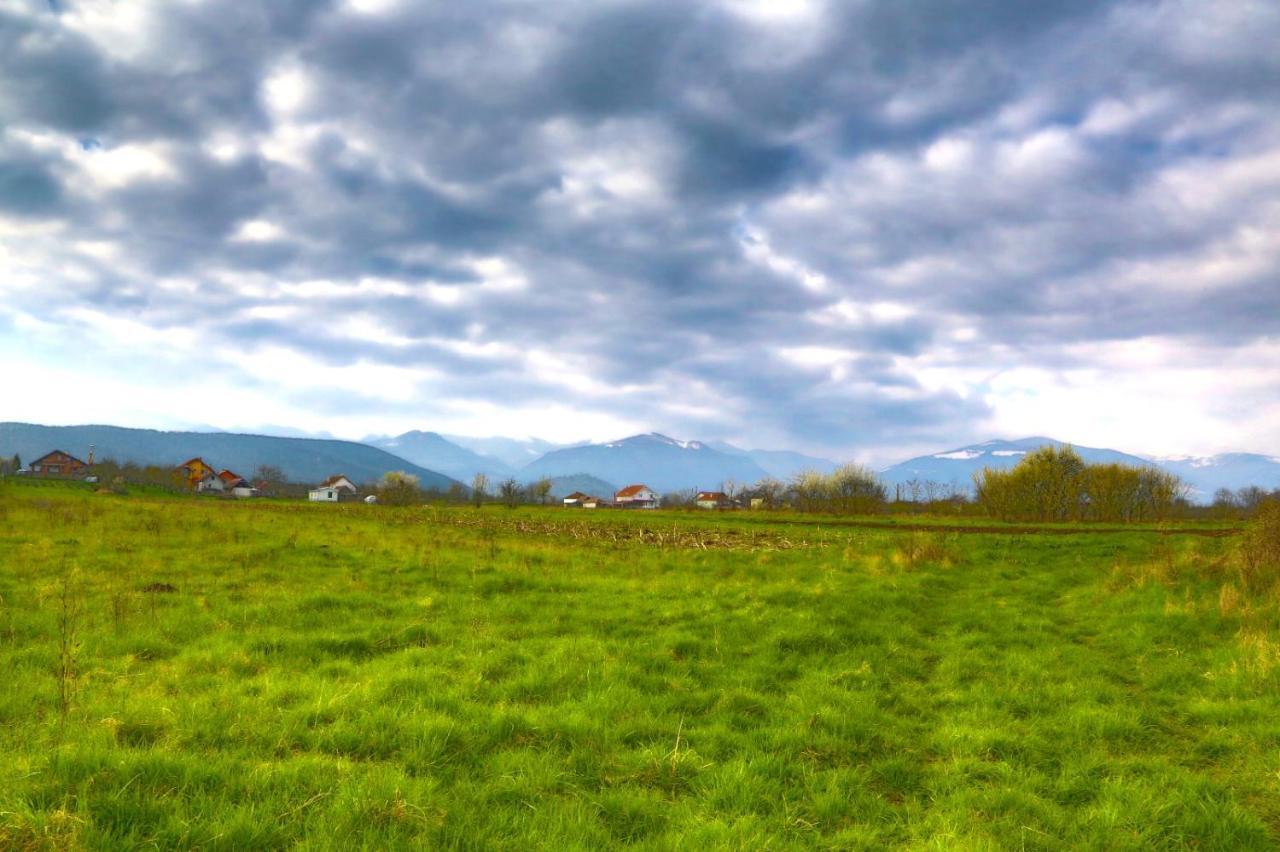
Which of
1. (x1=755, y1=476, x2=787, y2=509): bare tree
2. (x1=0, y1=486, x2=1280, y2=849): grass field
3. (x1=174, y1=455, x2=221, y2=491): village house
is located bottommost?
(x1=174, y1=455, x2=221, y2=491): village house

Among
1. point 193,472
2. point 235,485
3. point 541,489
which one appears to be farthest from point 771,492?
point 235,485

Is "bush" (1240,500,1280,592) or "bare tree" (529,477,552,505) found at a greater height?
"bush" (1240,500,1280,592)

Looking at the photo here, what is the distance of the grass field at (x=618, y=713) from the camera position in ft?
19.5

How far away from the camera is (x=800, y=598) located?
1716 centimetres

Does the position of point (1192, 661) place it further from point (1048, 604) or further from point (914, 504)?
point (914, 504)

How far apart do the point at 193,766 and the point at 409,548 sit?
2104cm

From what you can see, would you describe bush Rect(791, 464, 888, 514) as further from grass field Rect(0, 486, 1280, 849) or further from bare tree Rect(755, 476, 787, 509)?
grass field Rect(0, 486, 1280, 849)

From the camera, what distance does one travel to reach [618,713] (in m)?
8.92

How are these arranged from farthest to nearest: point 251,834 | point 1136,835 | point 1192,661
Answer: point 1192,661 → point 1136,835 → point 251,834

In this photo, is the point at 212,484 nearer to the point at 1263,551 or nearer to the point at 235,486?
the point at 235,486

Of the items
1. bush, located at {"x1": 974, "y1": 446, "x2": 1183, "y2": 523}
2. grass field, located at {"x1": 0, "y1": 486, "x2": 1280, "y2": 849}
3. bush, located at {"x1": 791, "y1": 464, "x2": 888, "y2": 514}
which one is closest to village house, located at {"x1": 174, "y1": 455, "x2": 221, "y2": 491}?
bush, located at {"x1": 791, "y1": 464, "x2": 888, "y2": 514}

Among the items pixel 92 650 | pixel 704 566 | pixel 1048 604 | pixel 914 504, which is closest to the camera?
pixel 92 650

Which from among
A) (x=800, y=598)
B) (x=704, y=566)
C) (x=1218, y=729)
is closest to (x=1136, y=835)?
(x=1218, y=729)

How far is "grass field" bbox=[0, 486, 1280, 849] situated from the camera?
5953mm
